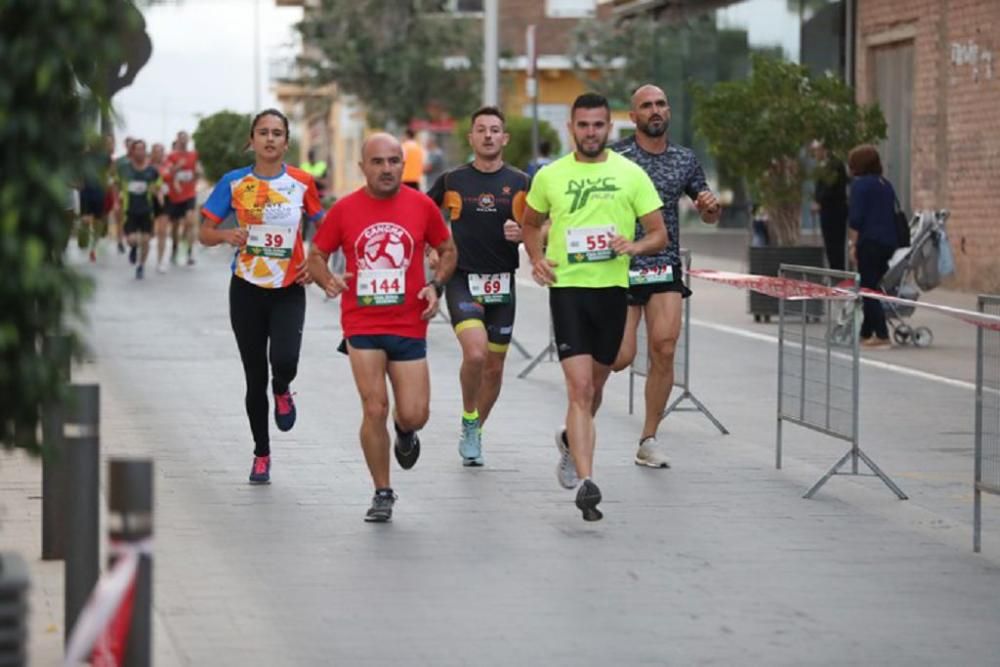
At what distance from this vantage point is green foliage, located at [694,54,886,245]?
925 inches

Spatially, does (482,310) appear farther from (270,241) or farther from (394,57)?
(394,57)

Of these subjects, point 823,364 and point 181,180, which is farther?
point 181,180

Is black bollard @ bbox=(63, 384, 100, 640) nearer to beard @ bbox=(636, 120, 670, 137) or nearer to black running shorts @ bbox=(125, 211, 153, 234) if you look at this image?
beard @ bbox=(636, 120, 670, 137)

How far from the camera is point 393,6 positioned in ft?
187

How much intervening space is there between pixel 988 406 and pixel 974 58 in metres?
18.8

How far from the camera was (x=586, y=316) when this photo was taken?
1077 centimetres

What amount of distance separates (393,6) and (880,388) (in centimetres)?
4119

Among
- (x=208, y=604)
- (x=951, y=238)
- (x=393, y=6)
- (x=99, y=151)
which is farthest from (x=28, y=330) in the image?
(x=393, y=6)

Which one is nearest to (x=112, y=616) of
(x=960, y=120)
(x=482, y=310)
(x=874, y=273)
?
(x=482, y=310)

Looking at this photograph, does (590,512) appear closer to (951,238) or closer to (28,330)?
(28,330)

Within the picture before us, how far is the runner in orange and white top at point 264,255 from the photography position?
1159 centimetres

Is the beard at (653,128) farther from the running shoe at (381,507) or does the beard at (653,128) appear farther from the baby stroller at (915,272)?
the baby stroller at (915,272)

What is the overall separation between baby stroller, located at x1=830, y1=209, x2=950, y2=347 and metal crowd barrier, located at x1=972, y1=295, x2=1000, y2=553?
10898mm

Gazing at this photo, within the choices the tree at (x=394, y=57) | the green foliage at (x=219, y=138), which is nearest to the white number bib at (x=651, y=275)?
the green foliage at (x=219, y=138)
